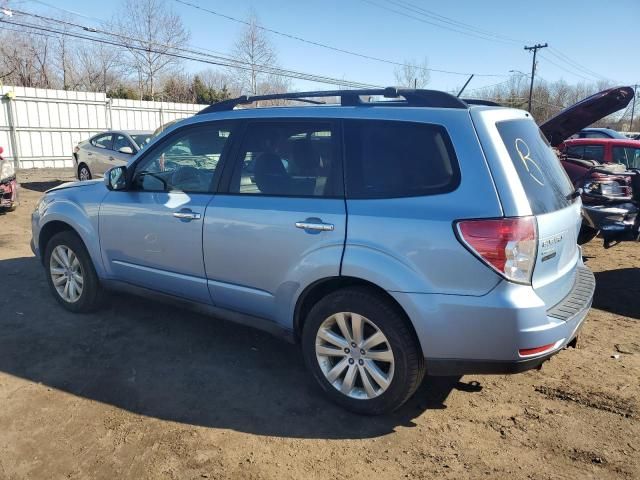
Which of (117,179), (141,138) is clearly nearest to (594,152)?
(117,179)

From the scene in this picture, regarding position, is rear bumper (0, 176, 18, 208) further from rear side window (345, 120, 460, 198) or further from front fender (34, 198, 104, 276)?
rear side window (345, 120, 460, 198)

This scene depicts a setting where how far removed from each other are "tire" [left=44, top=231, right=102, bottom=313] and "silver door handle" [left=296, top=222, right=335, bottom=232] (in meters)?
2.41

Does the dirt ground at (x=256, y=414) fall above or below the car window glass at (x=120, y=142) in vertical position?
below

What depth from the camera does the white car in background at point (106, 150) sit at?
1200 cm

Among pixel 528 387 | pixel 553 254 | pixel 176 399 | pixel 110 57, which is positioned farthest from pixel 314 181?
pixel 110 57

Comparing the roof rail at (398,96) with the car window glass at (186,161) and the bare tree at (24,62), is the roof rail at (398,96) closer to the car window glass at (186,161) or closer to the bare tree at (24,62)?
the car window glass at (186,161)

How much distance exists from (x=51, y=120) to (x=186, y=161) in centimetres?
1737

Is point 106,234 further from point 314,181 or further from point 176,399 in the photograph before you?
point 314,181

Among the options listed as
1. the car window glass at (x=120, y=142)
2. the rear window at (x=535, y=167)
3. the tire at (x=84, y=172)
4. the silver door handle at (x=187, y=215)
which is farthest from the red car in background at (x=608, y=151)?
the tire at (x=84, y=172)

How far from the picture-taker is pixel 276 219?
3252 mm

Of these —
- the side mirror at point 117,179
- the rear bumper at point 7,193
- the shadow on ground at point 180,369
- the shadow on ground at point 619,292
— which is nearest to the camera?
the shadow on ground at point 180,369

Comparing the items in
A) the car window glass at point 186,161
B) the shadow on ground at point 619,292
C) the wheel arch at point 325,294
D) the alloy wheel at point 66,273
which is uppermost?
the car window glass at point 186,161

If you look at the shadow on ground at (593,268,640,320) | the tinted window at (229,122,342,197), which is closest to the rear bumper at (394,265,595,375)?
the tinted window at (229,122,342,197)

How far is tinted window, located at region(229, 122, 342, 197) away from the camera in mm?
3209
